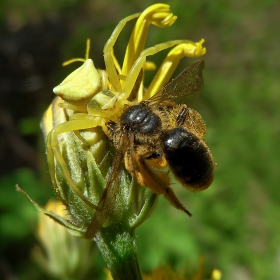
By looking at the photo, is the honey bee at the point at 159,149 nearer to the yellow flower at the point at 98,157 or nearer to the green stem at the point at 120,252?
the yellow flower at the point at 98,157

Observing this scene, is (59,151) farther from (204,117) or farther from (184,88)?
(204,117)

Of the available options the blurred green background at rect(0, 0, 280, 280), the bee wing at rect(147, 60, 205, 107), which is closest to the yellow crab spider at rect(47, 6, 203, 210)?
the bee wing at rect(147, 60, 205, 107)

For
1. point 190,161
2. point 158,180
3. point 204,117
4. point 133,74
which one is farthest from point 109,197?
point 204,117

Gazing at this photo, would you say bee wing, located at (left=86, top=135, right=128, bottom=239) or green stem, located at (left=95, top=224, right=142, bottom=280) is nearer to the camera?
bee wing, located at (left=86, top=135, right=128, bottom=239)

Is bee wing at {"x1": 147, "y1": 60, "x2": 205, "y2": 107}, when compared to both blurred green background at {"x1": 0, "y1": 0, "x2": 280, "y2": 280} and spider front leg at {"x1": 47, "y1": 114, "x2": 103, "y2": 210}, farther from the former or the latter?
blurred green background at {"x1": 0, "y1": 0, "x2": 280, "y2": 280}

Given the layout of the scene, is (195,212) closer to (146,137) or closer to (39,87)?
(39,87)
